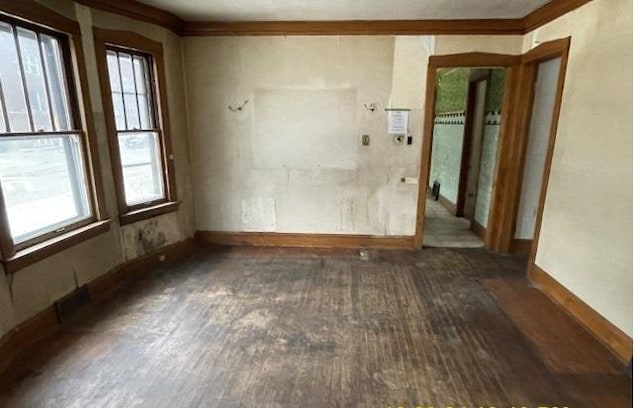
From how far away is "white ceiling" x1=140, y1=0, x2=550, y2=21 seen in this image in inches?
116

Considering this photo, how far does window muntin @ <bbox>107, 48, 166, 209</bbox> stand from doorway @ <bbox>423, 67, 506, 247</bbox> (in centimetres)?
288

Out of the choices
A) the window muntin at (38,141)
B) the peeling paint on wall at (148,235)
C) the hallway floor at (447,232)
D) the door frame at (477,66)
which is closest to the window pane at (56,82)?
the window muntin at (38,141)

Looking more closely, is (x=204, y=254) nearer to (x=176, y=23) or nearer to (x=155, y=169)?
(x=155, y=169)

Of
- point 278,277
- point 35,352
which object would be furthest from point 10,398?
point 278,277

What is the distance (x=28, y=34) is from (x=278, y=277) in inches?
101

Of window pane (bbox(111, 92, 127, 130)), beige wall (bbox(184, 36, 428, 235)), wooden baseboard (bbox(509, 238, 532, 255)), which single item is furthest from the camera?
wooden baseboard (bbox(509, 238, 532, 255))

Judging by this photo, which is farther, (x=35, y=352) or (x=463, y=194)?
(x=463, y=194)

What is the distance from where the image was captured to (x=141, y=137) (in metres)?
3.37

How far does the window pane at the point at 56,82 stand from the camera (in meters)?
2.49

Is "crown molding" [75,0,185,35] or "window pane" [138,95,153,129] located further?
"window pane" [138,95,153,129]

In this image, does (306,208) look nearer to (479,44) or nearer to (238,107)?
(238,107)

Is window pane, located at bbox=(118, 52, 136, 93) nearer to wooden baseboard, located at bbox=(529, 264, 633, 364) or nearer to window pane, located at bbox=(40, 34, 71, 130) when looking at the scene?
window pane, located at bbox=(40, 34, 71, 130)

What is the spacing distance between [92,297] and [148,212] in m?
0.89

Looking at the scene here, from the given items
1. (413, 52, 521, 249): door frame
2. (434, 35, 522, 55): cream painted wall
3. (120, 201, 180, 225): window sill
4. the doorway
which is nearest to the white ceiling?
(434, 35, 522, 55): cream painted wall
